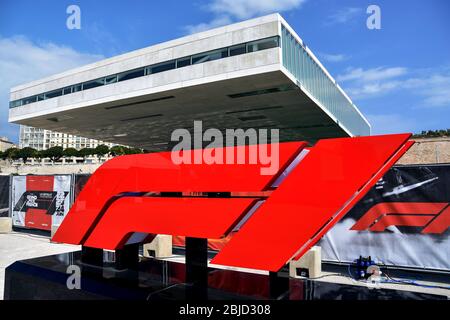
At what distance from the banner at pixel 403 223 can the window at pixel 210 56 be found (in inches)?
826

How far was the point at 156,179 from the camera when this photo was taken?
5.72 metres

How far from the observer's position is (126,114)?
123ft

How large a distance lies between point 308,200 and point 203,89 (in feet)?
84.7

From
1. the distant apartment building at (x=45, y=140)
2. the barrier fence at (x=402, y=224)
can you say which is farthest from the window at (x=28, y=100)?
the distant apartment building at (x=45, y=140)

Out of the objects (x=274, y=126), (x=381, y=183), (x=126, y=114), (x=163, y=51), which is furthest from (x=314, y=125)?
(x=381, y=183)

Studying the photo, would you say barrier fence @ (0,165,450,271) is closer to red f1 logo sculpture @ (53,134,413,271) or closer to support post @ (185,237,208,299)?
support post @ (185,237,208,299)

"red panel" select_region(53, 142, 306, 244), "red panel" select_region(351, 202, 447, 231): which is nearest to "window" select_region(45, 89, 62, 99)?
"red panel" select_region(53, 142, 306, 244)

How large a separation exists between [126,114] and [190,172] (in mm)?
34360

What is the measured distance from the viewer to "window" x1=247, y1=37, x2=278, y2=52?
2497 cm

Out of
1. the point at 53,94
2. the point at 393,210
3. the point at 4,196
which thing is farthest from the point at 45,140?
the point at 393,210

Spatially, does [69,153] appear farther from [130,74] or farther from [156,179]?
[156,179]

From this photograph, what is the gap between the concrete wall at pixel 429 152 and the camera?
31.0 meters

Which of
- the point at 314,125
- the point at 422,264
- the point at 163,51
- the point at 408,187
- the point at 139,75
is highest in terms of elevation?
the point at 163,51
